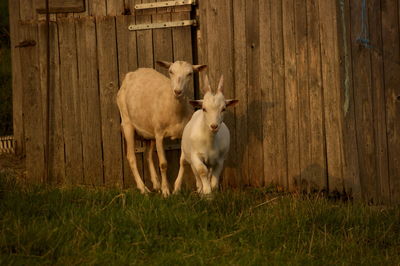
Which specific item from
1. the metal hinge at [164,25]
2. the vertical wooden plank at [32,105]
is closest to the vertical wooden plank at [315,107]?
the metal hinge at [164,25]

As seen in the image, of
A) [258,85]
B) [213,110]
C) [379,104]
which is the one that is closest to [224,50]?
[258,85]

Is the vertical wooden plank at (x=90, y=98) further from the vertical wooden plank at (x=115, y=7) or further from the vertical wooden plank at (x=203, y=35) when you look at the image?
the vertical wooden plank at (x=203, y=35)

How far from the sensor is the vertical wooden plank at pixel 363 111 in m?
A: 9.23

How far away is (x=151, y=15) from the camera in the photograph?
10.7 metres

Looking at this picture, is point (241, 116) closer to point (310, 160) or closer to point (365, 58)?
point (310, 160)

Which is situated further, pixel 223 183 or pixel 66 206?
pixel 223 183

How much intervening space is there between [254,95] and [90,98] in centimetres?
261

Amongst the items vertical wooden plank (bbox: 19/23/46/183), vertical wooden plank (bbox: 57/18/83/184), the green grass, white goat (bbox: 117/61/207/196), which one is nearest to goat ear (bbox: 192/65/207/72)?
white goat (bbox: 117/61/207/196)

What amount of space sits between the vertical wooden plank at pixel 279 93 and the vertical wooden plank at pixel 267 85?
2.3 inches

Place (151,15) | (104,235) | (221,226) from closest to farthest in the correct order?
1. (104,235)
2. (221,226)
3. (151,15)

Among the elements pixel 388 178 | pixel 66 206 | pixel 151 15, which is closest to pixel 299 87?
pixel 388 178

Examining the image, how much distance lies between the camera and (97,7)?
36.3 ft

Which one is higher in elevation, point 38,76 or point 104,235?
point 38,76

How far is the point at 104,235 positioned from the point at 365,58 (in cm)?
439
